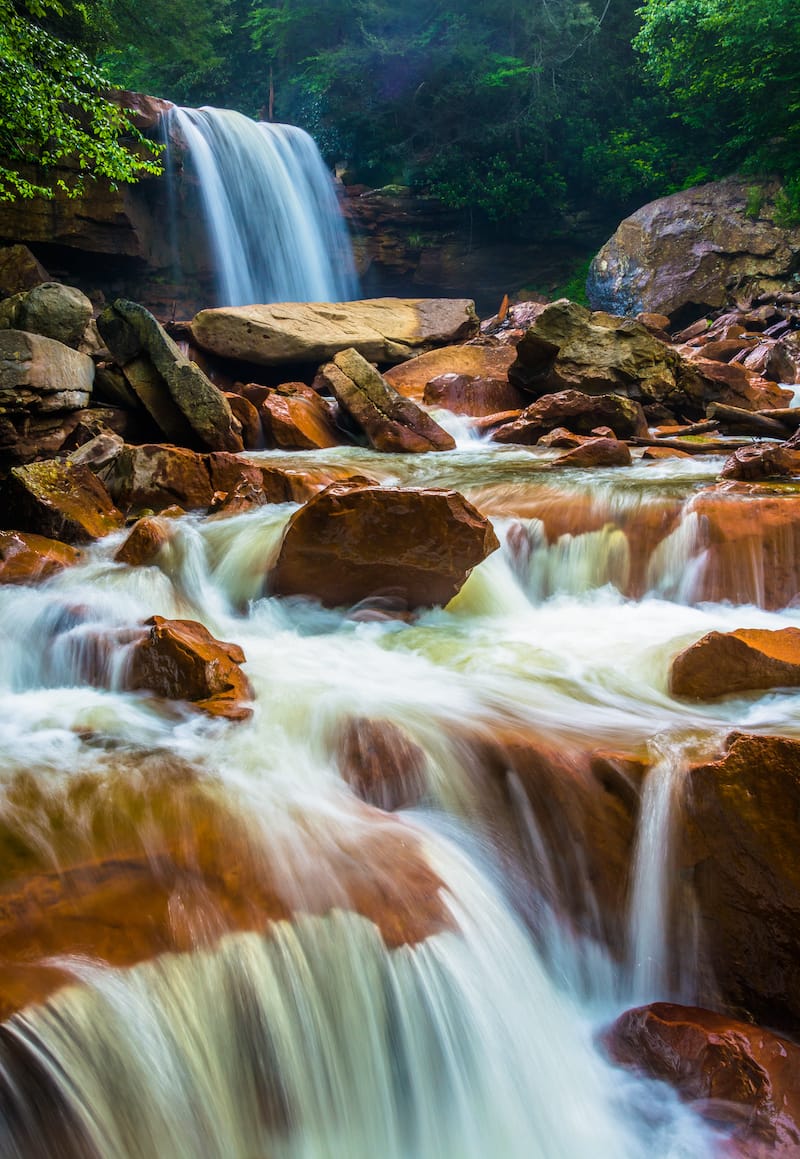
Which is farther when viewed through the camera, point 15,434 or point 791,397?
point 791,397

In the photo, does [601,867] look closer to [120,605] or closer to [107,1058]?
[107,1058]

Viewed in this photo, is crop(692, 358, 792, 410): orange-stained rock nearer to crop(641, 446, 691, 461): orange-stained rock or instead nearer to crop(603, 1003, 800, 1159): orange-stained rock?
crop(641, 446, 691, 461): orange-stained rock

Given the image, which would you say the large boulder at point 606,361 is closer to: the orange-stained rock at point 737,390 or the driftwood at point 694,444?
the orange-stained rock at point 737,390

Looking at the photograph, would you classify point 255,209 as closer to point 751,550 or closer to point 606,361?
point 606,361

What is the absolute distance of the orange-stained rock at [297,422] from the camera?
33.2 ft

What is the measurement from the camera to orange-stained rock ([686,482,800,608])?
539 centimetres

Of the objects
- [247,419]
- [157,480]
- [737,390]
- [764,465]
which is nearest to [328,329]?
[247,419]

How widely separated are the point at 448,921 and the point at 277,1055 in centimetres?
70

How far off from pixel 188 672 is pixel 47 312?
7.41 meters

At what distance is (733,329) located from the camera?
51.9 feet

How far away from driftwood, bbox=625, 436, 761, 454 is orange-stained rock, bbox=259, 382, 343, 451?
395 centimetres

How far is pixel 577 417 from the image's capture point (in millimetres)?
10195

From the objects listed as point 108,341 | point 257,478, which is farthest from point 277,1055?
point 108,341

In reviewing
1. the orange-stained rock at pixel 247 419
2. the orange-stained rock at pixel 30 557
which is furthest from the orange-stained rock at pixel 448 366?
the orange-stained rock at pixel 30 557
